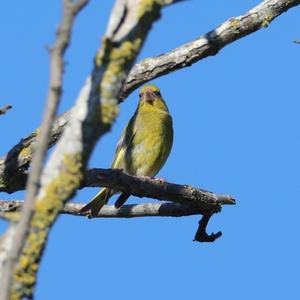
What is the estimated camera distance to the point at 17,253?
1.55 m

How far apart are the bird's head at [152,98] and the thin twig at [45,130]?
20.6 feet

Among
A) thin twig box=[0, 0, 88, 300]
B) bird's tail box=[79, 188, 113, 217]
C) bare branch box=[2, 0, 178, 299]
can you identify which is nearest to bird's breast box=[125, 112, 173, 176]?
bird's tail box=[79, 188, 113, 217]

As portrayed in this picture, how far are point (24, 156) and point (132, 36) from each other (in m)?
2.71

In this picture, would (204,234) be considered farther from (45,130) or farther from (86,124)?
(45,130)

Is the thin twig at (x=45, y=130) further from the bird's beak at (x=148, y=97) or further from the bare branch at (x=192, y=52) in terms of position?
the bird's beak at (x=148, y=97)

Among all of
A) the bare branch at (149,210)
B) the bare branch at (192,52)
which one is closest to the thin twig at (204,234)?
the bare branch at (149,210)

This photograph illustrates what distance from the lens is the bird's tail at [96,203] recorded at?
5.89 metres

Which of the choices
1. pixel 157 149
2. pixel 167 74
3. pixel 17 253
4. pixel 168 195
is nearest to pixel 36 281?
pixel 17 253

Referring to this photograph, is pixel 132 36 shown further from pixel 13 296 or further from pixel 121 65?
pixel 13 296

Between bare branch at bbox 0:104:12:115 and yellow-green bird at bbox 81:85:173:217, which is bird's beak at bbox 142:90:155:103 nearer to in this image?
yellow-green bird at bbox 81:85:173:217

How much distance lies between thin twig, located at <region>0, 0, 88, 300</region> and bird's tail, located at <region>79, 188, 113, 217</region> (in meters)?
4.24

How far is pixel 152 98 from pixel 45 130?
6491mm

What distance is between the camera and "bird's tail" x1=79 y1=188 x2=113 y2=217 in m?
5.89

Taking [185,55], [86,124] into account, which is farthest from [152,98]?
[86,124]
